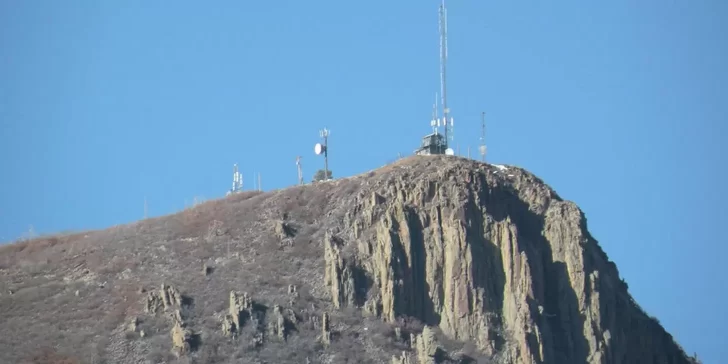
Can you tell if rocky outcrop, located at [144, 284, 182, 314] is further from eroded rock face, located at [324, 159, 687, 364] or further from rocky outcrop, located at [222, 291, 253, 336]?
eroded rock face, located at [324, 159, 687, 364]

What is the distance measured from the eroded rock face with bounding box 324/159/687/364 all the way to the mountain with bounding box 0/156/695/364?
0.09 meters

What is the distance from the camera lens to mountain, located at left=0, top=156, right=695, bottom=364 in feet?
308

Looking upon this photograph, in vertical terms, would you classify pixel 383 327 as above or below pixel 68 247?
below

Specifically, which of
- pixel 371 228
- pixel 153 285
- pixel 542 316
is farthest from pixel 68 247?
pixel 542 316

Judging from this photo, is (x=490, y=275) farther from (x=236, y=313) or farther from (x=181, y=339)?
(x=181, y=339)

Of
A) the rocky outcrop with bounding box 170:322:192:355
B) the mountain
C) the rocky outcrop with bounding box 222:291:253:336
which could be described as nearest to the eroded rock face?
the mountain

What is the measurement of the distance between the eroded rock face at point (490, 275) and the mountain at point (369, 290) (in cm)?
9

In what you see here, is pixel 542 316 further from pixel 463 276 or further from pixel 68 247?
pixel 68 247

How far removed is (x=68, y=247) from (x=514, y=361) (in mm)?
31913

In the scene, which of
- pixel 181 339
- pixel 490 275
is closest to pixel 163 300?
pixel 181 339

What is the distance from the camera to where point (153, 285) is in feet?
333

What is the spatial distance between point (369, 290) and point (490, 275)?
654cm

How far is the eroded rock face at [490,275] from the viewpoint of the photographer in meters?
94.9

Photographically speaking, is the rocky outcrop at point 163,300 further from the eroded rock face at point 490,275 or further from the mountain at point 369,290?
the eroded rock face at point 490,275
